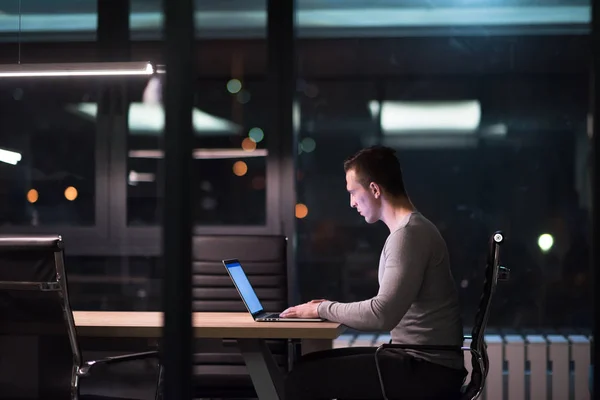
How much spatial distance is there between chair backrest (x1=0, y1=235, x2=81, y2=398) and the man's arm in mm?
996

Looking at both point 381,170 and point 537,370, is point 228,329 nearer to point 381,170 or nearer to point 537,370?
point 381,170

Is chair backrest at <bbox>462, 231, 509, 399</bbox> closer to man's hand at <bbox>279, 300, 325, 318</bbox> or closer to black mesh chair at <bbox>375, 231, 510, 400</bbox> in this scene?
black mesh chair at <bbox>375, 231, 510, 400</bbox>

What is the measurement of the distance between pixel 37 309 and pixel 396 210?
1290 millimetres

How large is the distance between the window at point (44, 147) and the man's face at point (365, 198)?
2682mm

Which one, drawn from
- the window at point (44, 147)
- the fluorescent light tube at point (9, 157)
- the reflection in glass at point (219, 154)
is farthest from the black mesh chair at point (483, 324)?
the window at point (44, 147)

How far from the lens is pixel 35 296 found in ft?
8.96

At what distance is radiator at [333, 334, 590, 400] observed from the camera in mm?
4773

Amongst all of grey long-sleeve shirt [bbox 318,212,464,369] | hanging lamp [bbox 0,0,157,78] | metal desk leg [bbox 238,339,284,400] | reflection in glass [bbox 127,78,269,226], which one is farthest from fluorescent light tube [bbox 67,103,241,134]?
grey long-sleeve shirt [bbox 318,212,464,369]

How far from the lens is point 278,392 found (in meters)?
3.14

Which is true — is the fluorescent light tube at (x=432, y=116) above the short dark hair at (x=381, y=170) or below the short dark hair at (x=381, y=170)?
above

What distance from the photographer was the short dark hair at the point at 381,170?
3068 millimetres

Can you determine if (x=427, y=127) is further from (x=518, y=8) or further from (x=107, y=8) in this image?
(x=107, y=8)

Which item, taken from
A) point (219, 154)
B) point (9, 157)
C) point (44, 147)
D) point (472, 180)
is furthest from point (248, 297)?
point (44, 147)

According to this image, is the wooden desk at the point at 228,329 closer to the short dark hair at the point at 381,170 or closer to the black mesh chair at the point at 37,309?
the black mesh chair at the point at 37,309
